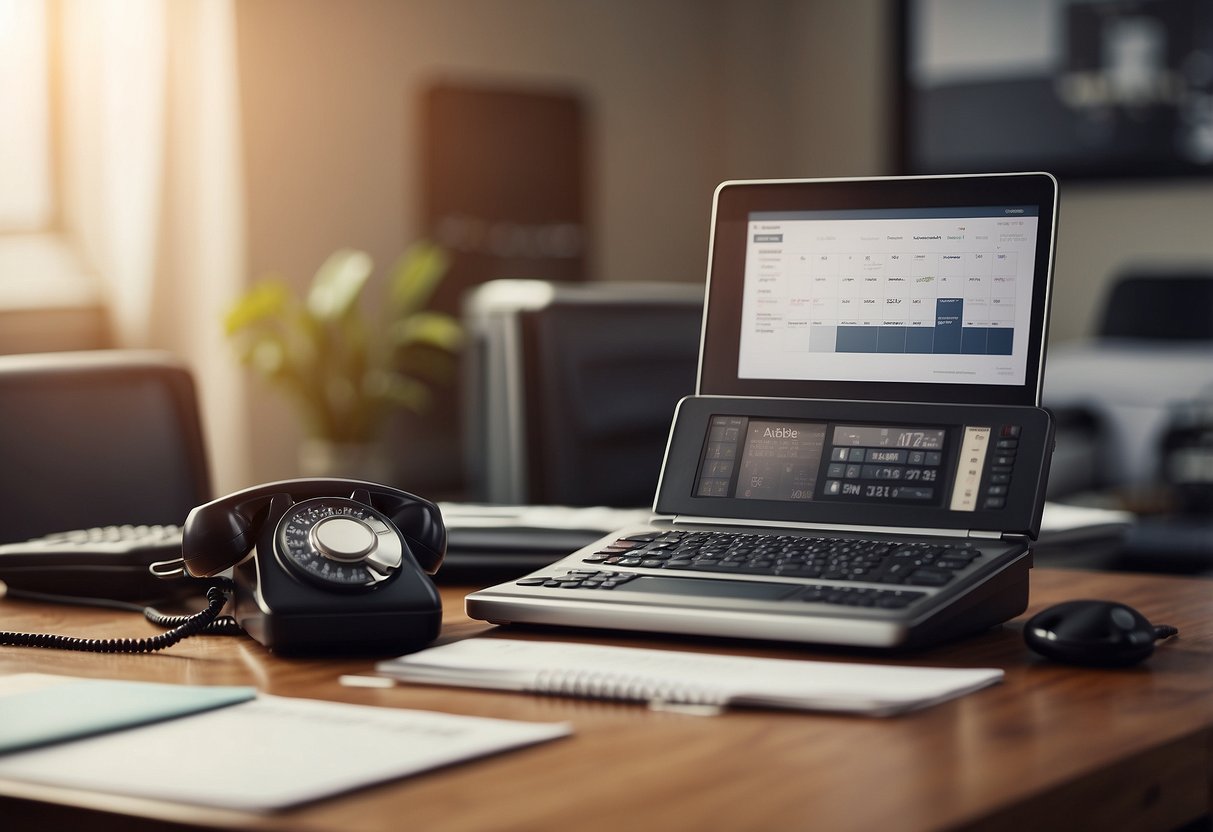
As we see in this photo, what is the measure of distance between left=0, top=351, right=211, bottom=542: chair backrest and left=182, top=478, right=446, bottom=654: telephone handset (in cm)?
63

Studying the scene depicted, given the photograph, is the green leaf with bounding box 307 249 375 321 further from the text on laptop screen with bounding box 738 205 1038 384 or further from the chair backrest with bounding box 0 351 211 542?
the text on laptop screen with bounding box 738 205 1038 384

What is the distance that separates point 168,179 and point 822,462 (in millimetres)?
3974

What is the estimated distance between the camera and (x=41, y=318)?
470 centimetres

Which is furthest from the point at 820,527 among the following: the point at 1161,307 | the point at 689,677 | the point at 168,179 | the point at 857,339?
the point at 1161,307

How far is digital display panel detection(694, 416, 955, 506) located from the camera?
3.90 ft

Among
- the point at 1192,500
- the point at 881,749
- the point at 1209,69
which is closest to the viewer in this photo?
the point at 881,749

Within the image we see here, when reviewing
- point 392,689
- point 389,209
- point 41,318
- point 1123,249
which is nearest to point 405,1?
point 389,209

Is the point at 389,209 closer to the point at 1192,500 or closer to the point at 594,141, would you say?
the point at 594,141

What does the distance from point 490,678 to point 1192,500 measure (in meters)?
3.04

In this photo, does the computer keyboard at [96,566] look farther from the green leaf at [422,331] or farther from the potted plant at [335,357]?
the green leaf at [422,331]

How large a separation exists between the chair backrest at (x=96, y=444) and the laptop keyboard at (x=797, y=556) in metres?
0.75

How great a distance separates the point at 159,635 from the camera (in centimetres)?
113

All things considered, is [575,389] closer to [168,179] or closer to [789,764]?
[789,764]

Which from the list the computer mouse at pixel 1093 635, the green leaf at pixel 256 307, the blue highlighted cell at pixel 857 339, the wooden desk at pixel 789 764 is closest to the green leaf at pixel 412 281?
the green leaf at pixel 256 307
